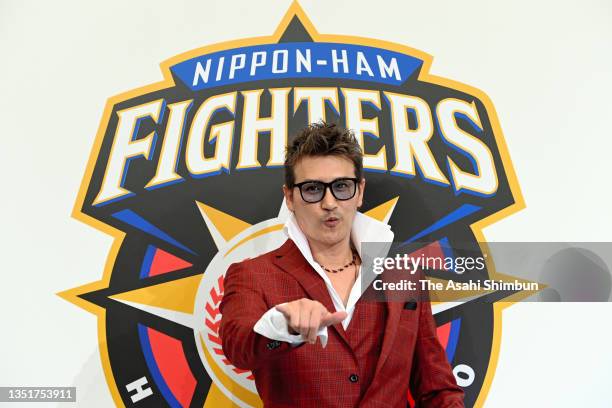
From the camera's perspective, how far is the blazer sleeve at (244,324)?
113 cm

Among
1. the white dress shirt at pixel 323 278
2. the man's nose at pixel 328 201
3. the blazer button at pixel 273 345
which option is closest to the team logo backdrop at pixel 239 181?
the white dress shirt at pixel 323 278

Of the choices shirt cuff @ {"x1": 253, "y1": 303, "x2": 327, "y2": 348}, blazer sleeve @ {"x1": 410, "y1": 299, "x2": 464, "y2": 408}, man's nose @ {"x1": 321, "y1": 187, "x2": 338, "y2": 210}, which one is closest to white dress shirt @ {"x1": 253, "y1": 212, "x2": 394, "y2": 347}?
shirt cuff @ {"x1": 253, "y1": 303, "x2": 327, "y2": 348}

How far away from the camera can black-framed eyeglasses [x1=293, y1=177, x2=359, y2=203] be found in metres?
1.51

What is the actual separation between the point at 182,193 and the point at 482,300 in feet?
3.29

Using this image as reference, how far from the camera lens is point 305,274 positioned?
1.48 metres

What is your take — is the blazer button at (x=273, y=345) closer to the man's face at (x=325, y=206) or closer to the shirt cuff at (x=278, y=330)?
the shirt cuff at (x=278, y=330)

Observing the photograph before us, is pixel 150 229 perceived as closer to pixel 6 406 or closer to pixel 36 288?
pixel 36 288

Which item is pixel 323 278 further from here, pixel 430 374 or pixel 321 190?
pixel 430 374

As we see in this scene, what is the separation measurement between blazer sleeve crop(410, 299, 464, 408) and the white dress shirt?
8.6 inches

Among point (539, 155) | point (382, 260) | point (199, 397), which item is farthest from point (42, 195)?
point (539, 155)

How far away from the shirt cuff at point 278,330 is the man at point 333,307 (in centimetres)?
17

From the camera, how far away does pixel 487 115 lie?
78.2 inches

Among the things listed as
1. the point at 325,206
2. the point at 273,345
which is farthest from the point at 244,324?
the point at 325,206

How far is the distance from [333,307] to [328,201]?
0.26 meters
